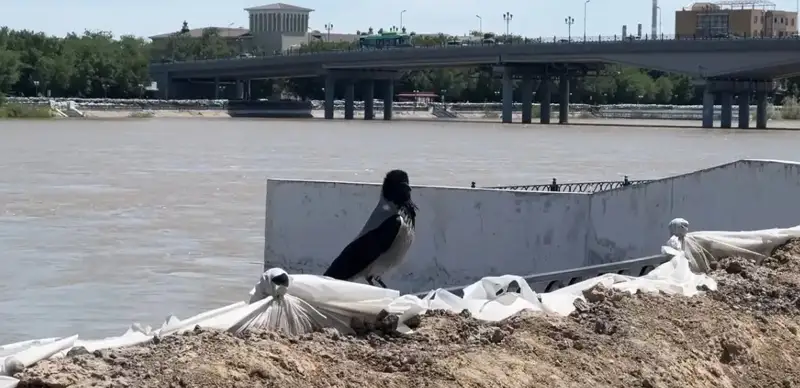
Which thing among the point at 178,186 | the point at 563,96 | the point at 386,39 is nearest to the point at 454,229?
the point at 178,186

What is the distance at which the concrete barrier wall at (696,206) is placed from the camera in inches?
542

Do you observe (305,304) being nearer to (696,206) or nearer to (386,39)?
(696,206)

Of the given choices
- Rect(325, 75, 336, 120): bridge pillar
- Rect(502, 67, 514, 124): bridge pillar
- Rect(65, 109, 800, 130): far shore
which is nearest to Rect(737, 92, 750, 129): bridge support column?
Rect(65, 109, 800, 130): far shore

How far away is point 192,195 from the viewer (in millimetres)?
29719

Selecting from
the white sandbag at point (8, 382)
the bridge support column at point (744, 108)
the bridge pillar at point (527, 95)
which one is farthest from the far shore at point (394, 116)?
the white sandbag at point (8, 382)

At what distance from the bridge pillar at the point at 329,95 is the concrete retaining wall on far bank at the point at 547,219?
96882 millimetres

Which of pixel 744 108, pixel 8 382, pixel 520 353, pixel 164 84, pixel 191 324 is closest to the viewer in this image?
pixel 8 382

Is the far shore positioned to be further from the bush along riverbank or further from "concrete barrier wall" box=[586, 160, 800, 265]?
"concrete barrier wall" box=[586, 160, 800, 265]

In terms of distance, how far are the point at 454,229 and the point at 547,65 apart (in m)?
90.7

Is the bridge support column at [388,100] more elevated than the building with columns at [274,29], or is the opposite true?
the building with columns at [274,29]

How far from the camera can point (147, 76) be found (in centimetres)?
13462

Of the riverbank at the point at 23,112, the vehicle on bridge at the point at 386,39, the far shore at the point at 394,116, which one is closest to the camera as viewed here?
the riverbank at the point at 23,112

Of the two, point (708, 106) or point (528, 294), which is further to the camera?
point (708, 106)

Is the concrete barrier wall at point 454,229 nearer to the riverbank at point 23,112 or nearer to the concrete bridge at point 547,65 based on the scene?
the concrete bridge at point 547,65
